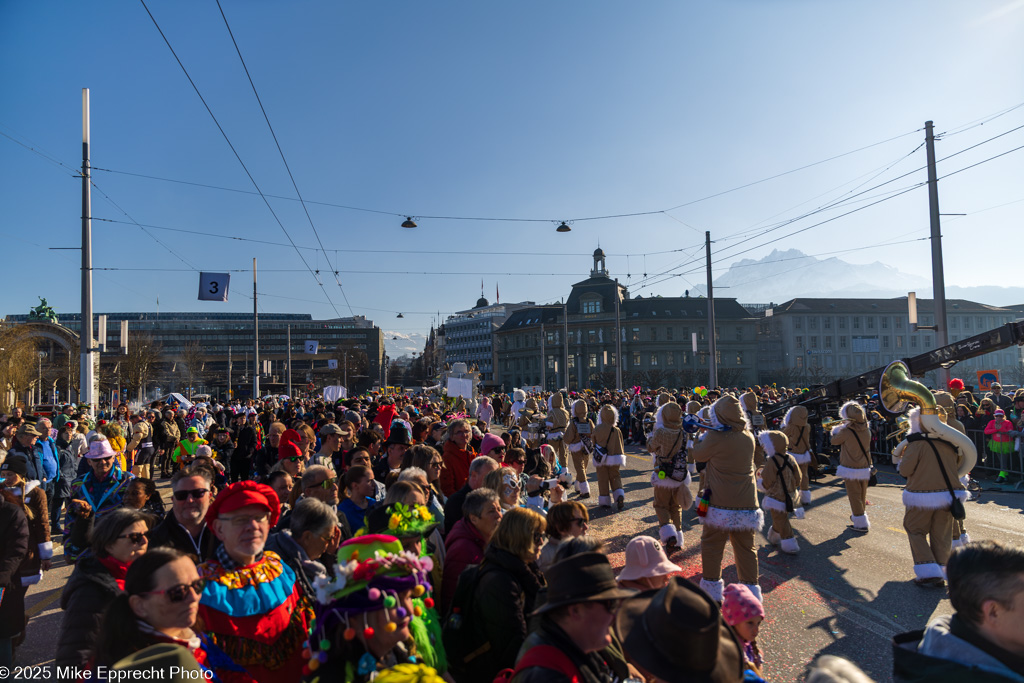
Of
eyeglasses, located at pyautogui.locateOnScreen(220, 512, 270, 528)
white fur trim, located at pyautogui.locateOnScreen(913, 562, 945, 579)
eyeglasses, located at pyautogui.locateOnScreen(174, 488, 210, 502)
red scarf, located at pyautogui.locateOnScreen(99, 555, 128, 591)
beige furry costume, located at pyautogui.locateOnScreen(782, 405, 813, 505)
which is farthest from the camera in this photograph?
beige furry costume, located at pyautogui.locateOnScreen(782, 405, 813, 505)

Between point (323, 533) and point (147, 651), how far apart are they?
1495 mm

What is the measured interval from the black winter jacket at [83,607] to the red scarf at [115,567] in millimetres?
40

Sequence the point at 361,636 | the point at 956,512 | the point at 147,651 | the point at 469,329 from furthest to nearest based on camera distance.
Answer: the point at 469,329 < the point at 956,512 < the point at 361,636 < the point at 147,651

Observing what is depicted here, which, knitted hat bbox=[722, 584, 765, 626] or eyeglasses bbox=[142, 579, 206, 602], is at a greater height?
eyeglasses bbox=[142, 579, 206, 602]

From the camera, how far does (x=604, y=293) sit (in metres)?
93.7

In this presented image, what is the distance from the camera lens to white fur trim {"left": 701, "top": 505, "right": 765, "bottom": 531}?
19.0 feet

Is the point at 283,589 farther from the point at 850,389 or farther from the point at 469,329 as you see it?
the point at 469,329

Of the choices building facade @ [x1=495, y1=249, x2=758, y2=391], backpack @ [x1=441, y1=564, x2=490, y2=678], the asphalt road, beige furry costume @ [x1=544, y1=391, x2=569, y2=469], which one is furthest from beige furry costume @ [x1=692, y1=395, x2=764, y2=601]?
building facade @ [x1=495, y1=249, x2=758, y2=391]

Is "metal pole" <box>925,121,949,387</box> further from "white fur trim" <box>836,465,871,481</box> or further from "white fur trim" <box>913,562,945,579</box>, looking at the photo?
"white fur trim" <box>913,562,945,579</box>

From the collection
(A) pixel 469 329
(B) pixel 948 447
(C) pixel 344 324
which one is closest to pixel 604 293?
(A) pixel 469 329

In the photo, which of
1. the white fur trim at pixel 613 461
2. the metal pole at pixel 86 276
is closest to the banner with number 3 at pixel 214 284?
the metal pole at pixel 86 276

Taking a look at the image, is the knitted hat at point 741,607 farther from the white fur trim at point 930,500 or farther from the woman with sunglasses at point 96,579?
the white fur trim at point 930,500

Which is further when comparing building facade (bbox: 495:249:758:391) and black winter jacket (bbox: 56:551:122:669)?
building facade (bbox: 495:249:758:391)

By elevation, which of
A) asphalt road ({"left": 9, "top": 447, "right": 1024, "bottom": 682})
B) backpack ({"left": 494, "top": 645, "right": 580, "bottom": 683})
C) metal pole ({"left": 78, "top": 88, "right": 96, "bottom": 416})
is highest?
metal pole ({"left": 78, "top": 88, "right": 96, "bottom": 416})
